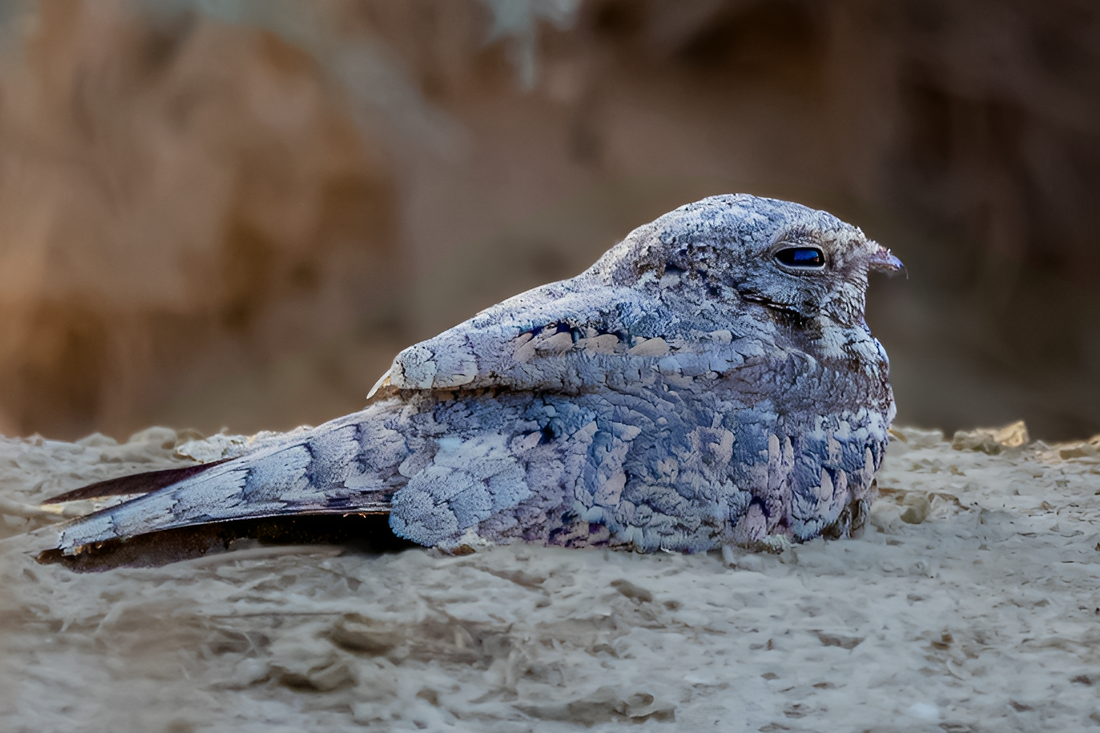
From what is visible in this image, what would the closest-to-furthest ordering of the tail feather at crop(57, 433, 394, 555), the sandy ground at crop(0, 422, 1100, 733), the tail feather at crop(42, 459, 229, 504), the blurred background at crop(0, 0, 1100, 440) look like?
the sandy ground at crop(0, 422, 1100, 733)
the tail feather at crop(57, 433, 394, 555)
the tail feather at crop(42, 459, 229, 504)
the blurred background at crop(0, 0, 1100, 440)

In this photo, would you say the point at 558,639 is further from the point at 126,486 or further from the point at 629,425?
the point at 126,486

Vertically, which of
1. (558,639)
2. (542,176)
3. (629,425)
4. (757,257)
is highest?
(542,176)

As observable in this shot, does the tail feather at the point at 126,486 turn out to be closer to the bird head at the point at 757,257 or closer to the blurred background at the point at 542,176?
the blurred background at the point at 542,176

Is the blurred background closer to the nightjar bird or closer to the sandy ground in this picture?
the nightjar bird

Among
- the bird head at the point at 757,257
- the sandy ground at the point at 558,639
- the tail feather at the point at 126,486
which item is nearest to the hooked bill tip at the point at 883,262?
the bird head at the point at 757,257

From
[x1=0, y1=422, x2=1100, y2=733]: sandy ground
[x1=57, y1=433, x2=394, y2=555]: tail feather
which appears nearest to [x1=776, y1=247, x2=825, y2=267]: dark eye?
[x1=0, y1=422, x2=1100, y2=733]: sandy ground

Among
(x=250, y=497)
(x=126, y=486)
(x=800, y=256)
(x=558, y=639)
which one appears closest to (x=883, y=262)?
(x=800, y=256)

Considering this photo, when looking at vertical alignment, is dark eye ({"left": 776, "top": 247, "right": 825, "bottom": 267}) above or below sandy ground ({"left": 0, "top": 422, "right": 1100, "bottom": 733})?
above

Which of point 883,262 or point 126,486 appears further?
point 883,262
